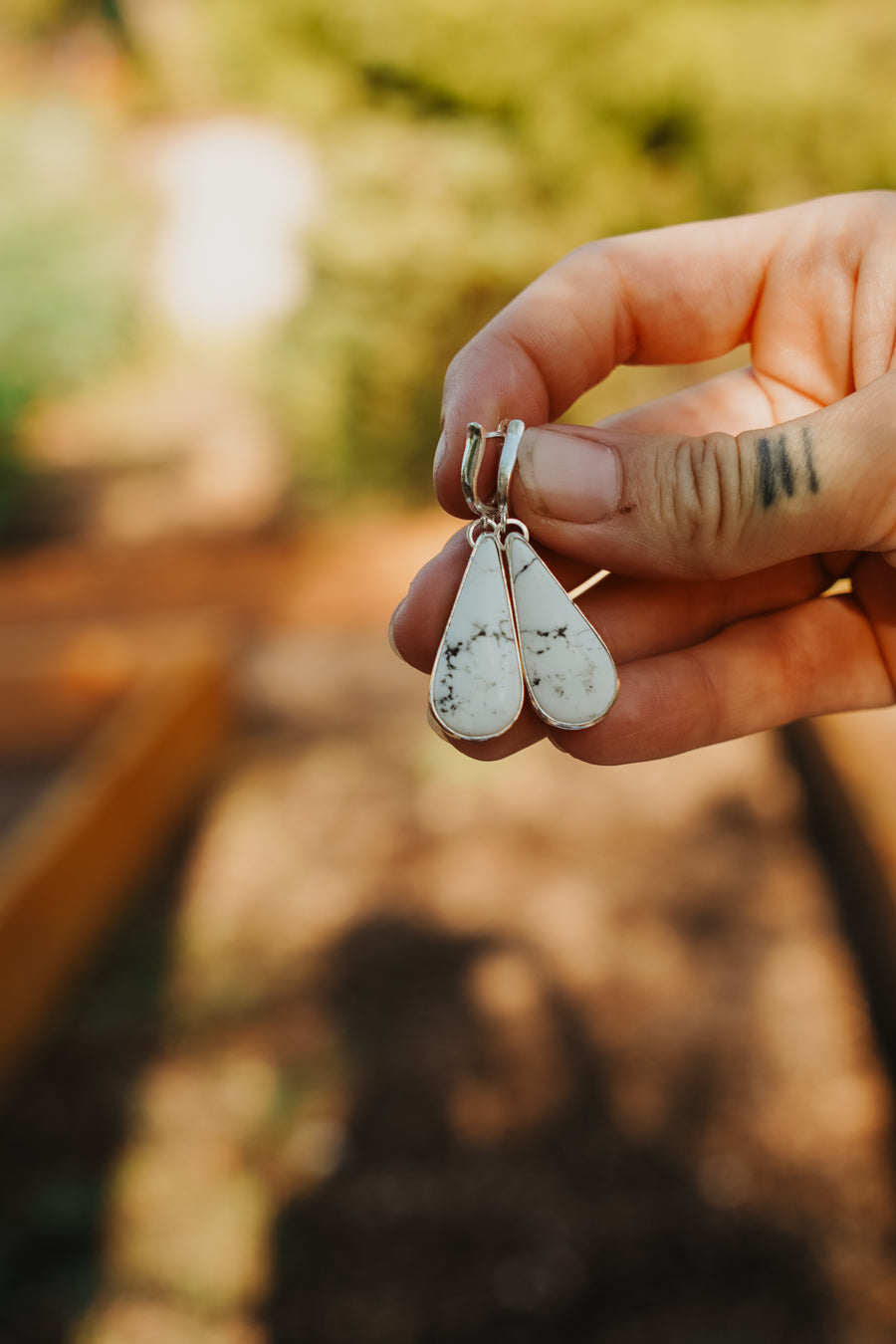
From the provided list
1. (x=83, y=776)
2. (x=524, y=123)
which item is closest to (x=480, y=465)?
(x=83, y=776)

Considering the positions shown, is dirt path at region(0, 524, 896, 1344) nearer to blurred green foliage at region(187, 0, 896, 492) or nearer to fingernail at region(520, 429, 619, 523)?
fingernail at region(520, 429, 619, 523)

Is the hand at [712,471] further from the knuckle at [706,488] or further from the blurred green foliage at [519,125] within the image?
the blurred green foliage at [519,125]

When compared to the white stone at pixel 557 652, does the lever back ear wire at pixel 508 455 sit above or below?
above

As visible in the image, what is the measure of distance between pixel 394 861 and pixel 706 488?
2607mm

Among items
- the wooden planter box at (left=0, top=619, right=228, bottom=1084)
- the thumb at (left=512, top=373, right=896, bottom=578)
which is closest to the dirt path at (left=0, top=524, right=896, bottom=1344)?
the wooden planter box at (left=0, top=619, right=228, bottom=1084)

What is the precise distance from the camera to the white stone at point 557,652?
133 centimetres

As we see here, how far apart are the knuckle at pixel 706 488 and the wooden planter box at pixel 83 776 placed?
231 centimetres

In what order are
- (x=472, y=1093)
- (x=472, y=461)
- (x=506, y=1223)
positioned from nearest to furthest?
(x=472, y=461) → (x=506, y=1223) → (x=472, y=1093)

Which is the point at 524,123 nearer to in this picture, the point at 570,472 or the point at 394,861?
the point at 394,861

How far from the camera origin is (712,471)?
1275 mm

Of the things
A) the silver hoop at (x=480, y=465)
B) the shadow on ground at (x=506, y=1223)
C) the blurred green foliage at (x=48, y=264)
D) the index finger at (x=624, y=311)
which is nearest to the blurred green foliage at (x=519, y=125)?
the blurred green foliage at (x=48, y=264)

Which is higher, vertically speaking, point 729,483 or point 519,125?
point 519,125

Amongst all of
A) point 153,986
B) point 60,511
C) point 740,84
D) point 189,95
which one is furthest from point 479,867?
point 189,95

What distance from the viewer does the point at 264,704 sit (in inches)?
193
